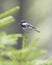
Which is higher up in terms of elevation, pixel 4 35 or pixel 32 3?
pixel 32 3

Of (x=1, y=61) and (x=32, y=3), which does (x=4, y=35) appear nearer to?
(x=1, y=61)

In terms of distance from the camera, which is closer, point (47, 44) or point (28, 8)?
point (47, 44)

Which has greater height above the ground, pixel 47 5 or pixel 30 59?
pixel 47 5

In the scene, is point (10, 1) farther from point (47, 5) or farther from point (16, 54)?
point (16, 54)

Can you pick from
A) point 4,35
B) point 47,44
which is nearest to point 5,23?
point 4,35

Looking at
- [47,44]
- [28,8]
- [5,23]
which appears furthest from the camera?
[28,8]

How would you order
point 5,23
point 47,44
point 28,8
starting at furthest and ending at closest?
point 28,8 < point 47,44 < point 5,23

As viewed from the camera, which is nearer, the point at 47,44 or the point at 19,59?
the point at 19,59

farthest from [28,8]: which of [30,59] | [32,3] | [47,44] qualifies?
[30,59]

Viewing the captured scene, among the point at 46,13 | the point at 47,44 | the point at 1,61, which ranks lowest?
the point at 1,61

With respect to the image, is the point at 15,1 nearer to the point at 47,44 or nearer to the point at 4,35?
the point at 47,44
